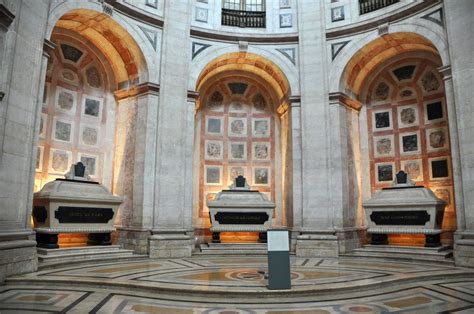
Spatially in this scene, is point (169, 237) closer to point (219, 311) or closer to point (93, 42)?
point (219, 311)

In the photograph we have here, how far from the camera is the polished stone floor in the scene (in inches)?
201

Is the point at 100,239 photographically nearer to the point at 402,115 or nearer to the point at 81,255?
the point at 81,255

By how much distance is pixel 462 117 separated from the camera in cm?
880

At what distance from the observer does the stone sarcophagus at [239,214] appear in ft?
37.9

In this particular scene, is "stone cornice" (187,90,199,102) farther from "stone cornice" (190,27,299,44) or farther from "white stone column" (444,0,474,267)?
"white stone column" (444,0,474,267)

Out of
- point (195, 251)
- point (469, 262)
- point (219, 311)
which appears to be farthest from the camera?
point (195, 251)

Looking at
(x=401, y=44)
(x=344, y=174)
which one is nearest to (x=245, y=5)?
(x=401, y=44)

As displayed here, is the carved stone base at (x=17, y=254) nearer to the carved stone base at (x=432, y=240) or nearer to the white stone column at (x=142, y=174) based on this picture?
the white stone column at (x=142, y=174)

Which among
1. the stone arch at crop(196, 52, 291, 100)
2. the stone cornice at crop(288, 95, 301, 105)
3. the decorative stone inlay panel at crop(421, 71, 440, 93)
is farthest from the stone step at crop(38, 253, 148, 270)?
the decorative stone inlay panel at crop(421, 71, 440, 93)

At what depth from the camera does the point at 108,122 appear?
11.7m

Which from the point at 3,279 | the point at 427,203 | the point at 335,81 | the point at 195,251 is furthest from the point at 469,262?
the point at 3,279

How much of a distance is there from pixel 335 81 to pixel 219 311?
28.8 ft

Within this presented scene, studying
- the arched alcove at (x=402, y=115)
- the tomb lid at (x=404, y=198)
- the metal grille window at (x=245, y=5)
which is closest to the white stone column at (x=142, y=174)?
the metal grille window at (x=245, y=5)

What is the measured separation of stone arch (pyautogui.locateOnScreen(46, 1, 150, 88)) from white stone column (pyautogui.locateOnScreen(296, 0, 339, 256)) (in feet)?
16.3
